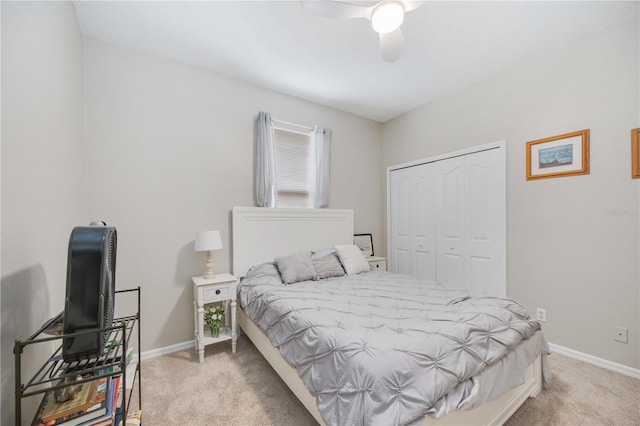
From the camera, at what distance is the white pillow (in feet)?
9.62

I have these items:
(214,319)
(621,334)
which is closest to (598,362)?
(621,334)

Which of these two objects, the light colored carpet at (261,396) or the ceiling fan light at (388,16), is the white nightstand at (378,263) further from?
the ceiling fan light at (388,16)

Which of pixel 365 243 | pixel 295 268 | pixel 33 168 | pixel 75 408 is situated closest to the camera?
Answer: pixel 75 408

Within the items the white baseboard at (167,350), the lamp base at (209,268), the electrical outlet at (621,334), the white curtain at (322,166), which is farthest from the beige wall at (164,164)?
the electrical outlet at (621,334)

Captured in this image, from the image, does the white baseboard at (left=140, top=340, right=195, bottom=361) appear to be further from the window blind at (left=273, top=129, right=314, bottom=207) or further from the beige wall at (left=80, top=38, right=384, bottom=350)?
the window blind at (left=273, top=129, right=314, bottom=207)

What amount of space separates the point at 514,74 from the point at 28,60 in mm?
3771

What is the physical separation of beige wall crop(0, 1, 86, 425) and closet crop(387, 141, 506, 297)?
3.55m

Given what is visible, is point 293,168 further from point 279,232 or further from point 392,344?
point 392,344

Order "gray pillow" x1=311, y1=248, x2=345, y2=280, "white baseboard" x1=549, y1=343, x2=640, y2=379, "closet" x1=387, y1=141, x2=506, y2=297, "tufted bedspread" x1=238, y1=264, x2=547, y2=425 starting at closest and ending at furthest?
"tufted bedspread" x1=238, y1=264, x2=547, y2=425
"white baseboard" x1=549, y1=343, x2=640, y2=379
"gray pillow" x1=311, y1=248, x2=345, y2=280
"closet" x1=387, y1=141, x2=506, y2=297

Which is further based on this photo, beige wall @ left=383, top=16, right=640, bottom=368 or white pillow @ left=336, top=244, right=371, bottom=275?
white pillow @ left=336, top=244, right=371, bottom=275

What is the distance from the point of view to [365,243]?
3975 millimetres

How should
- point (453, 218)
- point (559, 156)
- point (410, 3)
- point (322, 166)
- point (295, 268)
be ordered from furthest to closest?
1. point (322, 166)
2. point (453, 218)
3. point (295, 268)
4. point (559, 156)
5. point (410, 3)

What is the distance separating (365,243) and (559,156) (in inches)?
94.5

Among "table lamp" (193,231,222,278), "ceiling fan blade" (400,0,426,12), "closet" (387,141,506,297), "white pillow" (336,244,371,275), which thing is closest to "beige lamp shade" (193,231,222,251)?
"table lamp" (193,231,222,278)
